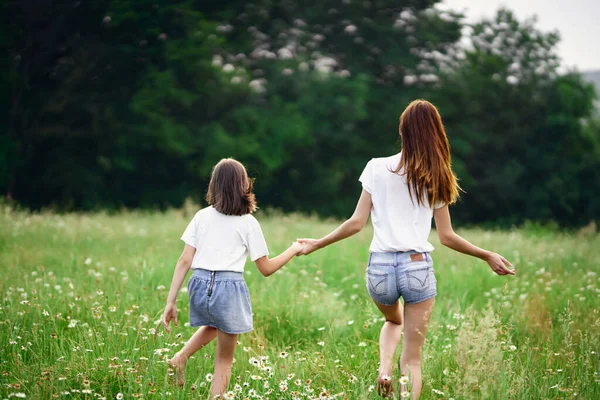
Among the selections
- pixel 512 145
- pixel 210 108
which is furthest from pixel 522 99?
pixel 210 108

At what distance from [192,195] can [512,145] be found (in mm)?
18042

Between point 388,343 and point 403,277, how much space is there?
0.58 meters

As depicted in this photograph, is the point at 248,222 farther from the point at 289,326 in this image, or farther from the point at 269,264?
the point at 289,326

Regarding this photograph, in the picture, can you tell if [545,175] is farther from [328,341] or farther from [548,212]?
[328,341]

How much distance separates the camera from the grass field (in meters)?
3.54

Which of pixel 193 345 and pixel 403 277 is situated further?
pixel 193 345

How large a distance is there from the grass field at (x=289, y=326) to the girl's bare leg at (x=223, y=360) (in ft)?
0.45

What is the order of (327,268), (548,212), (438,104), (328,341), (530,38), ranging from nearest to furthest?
(328,341), (327,268), (438,104), (548,212), (530,38)

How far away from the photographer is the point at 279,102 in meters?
24.9

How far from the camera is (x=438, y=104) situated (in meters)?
27.6

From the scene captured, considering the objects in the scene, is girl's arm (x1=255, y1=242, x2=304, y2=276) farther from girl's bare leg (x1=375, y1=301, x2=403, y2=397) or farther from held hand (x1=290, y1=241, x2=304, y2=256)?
girl's bare leg (x1=375, y1=301, x2=403, y2=397)

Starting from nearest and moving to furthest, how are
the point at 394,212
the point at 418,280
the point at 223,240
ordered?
the point at 418,280 < the point at 394,212 < the point at 223,240

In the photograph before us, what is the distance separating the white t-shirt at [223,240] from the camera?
3.58m

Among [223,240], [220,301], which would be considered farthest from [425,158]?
[220,301]
